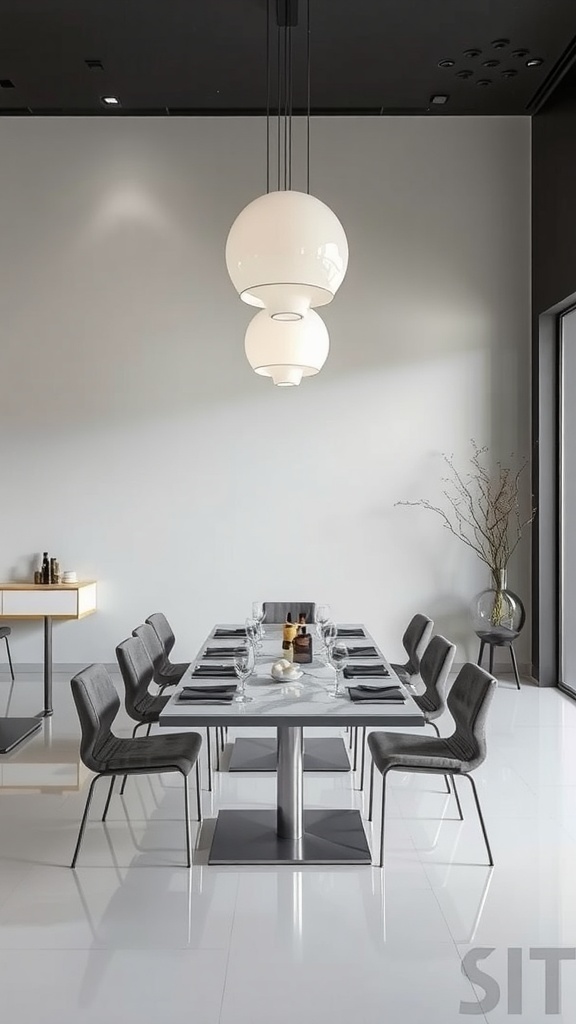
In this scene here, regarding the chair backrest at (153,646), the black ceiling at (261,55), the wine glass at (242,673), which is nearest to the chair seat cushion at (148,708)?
the chair backrest at (153,646)

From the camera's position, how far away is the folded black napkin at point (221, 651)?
4.84 m

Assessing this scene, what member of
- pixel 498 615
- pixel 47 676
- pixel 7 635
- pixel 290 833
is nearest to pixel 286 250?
pixel 290 833

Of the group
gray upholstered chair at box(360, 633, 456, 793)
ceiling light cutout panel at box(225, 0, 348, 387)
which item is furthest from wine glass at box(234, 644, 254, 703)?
ceiling light cutout panel at box(225, 0, 348, 387)

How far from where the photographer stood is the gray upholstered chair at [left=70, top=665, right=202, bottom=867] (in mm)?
3793

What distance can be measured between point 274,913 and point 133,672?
159cm

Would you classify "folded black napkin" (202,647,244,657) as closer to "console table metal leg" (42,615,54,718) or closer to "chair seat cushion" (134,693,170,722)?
"chair seat cushion" (134,693,170,722)

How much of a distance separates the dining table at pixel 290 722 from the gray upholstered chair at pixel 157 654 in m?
0.76

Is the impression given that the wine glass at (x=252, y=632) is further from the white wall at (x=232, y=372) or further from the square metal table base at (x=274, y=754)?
the white wall at (x=232, y=372)

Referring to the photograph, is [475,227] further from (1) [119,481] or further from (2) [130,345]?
(1) [119,481]

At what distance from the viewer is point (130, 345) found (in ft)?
25.5

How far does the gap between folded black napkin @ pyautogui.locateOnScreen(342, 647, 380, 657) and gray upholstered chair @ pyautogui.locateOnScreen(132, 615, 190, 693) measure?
40.9 inches

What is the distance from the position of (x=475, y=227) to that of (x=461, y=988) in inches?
249

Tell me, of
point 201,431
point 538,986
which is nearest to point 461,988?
point 538,986

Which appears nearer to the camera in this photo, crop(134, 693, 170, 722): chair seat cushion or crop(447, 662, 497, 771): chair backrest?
crop(447, 662, 497, 771): chair backrest
